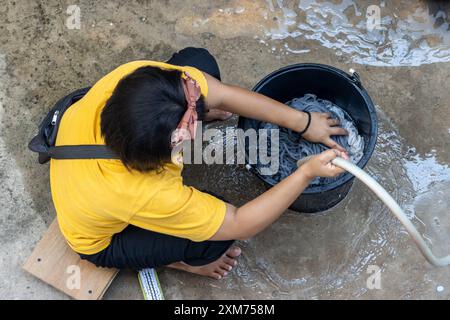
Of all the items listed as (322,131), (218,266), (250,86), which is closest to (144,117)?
(322,131)

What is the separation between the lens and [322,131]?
163cm

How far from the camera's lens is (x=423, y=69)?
195 cm

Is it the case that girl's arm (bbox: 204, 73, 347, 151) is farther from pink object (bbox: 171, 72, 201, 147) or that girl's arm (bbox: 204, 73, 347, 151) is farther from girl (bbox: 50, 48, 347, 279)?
pink object (bbox: 171, 72, 201, 147)

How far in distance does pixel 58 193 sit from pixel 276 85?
76cm

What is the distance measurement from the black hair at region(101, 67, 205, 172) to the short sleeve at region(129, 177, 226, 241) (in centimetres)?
11

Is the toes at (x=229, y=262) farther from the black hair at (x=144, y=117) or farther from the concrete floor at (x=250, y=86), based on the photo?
the black hair at (x=144, y=117)

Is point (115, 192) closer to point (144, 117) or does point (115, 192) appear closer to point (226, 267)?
point (144, 117)

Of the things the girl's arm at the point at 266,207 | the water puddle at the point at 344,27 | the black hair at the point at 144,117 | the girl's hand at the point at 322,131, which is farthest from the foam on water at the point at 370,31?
the black hair at the point at 144,117

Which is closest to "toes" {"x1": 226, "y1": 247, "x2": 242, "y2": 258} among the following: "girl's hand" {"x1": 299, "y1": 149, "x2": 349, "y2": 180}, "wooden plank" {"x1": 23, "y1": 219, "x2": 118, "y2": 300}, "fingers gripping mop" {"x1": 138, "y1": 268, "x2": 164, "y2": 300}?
"fingers gripping mop" {"x1": 138, "y1": 268, "x2": 164, "y2": 300}

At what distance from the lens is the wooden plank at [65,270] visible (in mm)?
1716

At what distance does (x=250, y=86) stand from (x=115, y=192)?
0.85m

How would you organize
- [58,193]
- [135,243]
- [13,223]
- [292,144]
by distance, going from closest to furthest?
[58,193] → [135,243] → [292,144] → [13,223]
